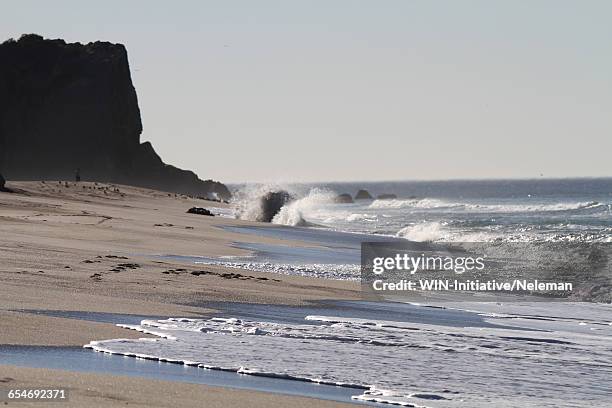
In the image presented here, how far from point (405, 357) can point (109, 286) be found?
16.7ft

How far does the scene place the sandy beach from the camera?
25.4 feet

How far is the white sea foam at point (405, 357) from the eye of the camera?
8734 mm

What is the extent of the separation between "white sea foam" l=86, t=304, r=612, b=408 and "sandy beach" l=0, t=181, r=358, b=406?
2.72ft

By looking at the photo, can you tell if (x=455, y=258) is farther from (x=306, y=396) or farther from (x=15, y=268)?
(x=306, y=396)

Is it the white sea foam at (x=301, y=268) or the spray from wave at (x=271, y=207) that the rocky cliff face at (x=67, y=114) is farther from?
the white sea foam at (x=301, y=268)

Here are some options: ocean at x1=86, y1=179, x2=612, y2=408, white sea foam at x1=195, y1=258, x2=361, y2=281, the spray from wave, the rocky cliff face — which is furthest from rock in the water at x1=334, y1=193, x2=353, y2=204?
ocean at x1=86, y1=179, x2=612, y2=408

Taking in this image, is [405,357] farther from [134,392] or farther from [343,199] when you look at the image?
[343,199]

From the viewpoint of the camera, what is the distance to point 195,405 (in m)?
7.29

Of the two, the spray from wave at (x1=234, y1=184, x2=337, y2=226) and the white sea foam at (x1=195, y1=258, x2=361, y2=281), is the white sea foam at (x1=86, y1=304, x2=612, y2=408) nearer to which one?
the white sea foam at (x1=195, y1=258, x2=361, y2=281)

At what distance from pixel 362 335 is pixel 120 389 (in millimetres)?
4441

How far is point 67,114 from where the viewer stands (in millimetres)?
96375

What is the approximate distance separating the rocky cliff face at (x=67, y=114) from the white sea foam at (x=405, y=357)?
272ft

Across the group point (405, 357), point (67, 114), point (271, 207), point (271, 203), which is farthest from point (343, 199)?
point (405, 357)

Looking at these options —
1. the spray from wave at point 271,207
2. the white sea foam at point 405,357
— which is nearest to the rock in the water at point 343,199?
the spray from wave at point 271,207
